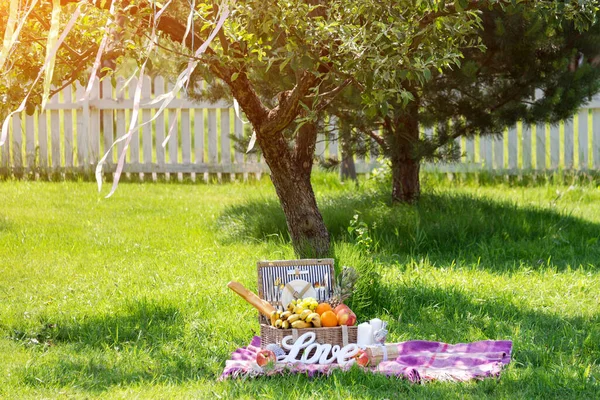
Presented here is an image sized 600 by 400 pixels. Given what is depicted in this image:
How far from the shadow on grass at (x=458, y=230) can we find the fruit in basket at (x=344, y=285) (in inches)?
65.4

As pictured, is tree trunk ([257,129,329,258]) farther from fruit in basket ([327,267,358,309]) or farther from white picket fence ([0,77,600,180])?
white picket fence ([0,77,600,180])

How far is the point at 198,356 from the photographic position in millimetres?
4109

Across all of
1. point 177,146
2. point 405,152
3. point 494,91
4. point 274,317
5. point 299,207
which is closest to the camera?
point 274,317

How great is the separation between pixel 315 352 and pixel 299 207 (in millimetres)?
1612

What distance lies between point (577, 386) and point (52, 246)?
15.1 ft

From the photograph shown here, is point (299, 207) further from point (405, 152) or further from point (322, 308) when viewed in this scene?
point (405, 152)

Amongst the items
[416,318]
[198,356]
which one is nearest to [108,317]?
[198,356]

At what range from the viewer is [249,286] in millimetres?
5082

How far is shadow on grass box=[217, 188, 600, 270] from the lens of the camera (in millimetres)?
6258

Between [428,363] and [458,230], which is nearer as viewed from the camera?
[428,363]

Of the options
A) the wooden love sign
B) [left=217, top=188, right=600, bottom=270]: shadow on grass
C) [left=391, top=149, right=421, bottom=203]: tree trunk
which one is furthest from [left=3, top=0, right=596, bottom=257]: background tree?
[left=391, top=149, right=421, bottom=203]: tree trunk

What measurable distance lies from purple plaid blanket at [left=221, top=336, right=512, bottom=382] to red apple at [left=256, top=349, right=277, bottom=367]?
0.03 meters

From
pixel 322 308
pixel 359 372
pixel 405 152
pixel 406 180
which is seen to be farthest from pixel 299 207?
pixel 406 180

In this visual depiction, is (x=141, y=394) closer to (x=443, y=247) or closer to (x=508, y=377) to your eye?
(x=508, y=377)
